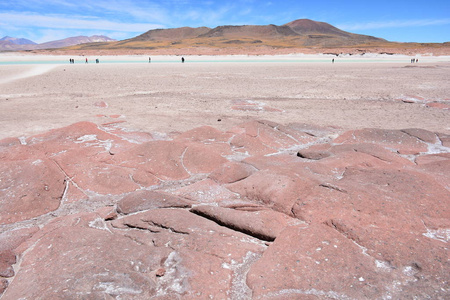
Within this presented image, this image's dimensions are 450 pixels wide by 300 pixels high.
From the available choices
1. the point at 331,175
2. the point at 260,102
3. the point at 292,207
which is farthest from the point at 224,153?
the point at 260,102

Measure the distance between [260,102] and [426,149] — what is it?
6.20 m

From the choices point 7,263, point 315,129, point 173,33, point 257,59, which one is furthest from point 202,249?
point 173,33

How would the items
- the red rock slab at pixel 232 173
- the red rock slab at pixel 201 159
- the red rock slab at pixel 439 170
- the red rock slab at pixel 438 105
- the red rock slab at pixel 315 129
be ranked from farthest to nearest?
the red rock slab at pixel 438 105, the red rock slab at pixel 315 129, the red rock slab at pixel 201 159, the red rock slab at pixel 232 173, the red rock slab at pixel 439 170

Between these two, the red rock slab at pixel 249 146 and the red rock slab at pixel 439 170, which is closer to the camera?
the red rock slab at pixel 439 170

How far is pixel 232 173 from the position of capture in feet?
13.9

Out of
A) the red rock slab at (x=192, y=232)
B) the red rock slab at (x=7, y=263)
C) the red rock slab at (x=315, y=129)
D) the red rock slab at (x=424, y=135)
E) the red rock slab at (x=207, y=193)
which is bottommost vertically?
the red rock slab at (x=7, y=263)

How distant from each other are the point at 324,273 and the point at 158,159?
329cm

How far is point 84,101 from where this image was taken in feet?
37.0

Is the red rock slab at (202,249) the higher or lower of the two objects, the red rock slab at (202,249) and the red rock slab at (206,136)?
the lower

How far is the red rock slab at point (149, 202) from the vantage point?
3326mm

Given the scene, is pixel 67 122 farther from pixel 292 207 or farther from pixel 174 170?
pixel 292 207

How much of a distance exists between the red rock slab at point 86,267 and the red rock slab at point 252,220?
681 millimetres

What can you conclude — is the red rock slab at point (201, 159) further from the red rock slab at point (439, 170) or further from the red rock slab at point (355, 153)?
the red rock slab at point (439, 170)

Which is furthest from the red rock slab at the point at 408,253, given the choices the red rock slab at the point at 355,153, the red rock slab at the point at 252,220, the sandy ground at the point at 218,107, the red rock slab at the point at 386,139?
the sandy ground at the point at 218,107
